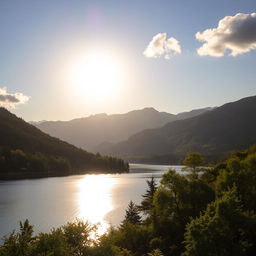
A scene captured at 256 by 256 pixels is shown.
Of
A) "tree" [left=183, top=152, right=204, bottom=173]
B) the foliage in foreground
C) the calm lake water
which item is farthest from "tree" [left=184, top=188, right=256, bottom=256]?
the calm lake water

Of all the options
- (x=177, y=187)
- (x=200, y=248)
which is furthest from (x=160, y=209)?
(x=200, y=248)

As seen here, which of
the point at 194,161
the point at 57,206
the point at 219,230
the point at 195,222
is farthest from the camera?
the point at 57,206

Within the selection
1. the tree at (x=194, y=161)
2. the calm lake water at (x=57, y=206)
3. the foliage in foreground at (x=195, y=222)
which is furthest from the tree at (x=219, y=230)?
the calm lake water at (x=57, y=206)

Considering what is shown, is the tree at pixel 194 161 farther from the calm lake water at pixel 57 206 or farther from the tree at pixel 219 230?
the calm lake water at pixel 57 206

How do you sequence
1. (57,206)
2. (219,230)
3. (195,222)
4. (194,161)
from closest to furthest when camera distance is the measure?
1. (219,230)
2. (195,222)
3. (194,161)
4. (57,206)

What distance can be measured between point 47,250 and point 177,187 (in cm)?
3588

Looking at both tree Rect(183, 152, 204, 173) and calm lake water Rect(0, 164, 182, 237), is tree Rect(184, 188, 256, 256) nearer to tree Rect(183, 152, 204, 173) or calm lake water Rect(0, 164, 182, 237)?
tree Rect(183, 152, 204, 173)

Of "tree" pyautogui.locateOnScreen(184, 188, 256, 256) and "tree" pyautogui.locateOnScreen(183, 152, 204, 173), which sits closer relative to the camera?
"tree" pyautogui.locateOnScreen(184, 188, 256, 256)

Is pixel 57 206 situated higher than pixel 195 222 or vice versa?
pixel 195 222

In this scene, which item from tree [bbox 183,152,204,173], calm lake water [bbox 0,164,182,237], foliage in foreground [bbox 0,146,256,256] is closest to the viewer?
foliage in foreground [bbox 0,146,256,256]

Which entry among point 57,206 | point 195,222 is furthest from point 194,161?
point 57,206

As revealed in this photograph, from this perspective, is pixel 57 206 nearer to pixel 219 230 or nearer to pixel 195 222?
pixel 195 222

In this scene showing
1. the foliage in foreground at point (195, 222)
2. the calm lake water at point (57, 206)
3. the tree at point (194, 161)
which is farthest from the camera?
the calm lake water at point (57, 206)

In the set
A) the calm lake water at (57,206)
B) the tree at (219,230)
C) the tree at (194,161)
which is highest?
the tree at (194,161)
